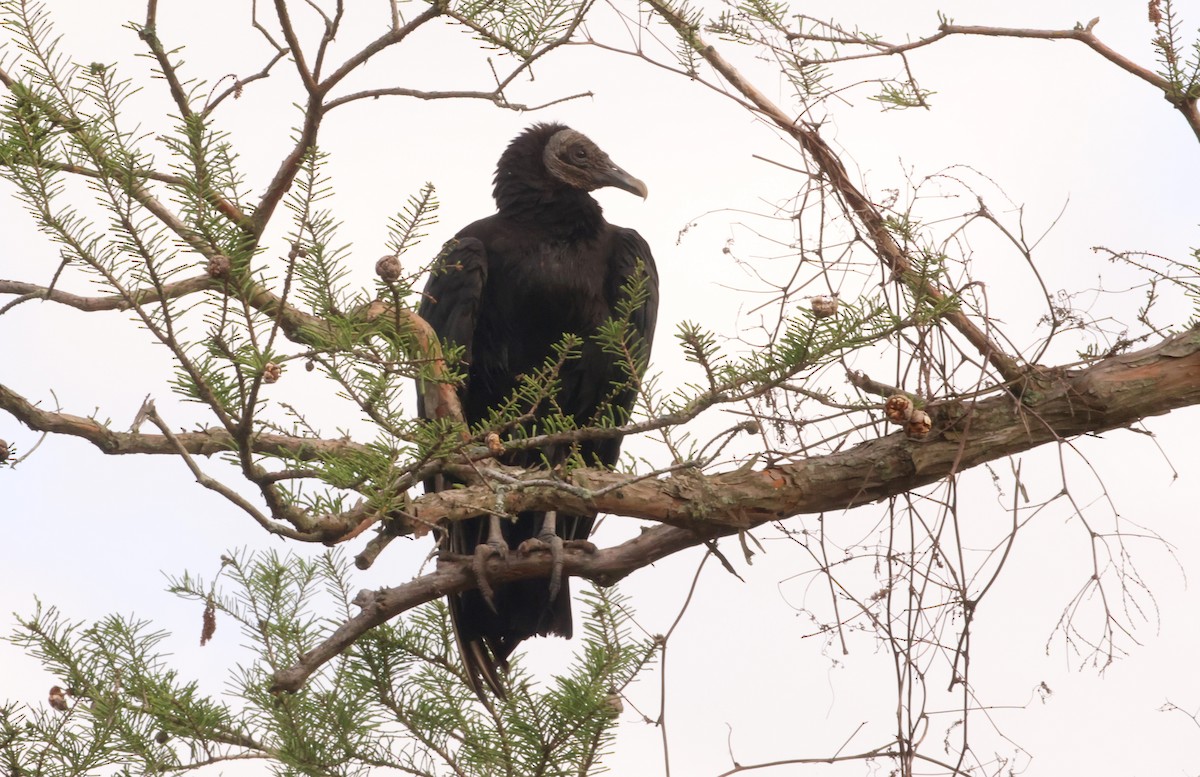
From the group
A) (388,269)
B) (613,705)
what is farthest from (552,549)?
(388,269)

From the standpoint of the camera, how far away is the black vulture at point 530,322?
10.8 ft

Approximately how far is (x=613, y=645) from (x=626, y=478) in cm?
62

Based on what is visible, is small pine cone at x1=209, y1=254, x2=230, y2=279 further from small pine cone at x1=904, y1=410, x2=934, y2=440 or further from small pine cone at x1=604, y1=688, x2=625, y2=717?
small pine cone at x1=604, y1=688, x2=625, y2=717

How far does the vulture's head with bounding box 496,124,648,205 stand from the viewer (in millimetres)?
3838

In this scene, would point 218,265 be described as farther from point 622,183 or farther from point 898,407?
point 622,183

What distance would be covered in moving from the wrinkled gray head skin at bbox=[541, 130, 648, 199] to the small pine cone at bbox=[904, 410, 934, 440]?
1803 millimetres

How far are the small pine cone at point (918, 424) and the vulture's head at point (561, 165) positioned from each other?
1.78 m

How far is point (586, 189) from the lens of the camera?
388 centimetres

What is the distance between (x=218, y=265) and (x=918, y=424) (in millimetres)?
1310

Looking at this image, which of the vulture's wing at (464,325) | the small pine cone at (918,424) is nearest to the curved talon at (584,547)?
the vulture's wing at (464,325)

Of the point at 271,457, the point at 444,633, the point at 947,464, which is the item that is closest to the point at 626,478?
the point at 947,464

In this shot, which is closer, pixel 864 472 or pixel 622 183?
pixel 864 472

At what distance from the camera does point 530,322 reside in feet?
11.4

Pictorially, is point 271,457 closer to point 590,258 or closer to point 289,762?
point 289,762
